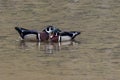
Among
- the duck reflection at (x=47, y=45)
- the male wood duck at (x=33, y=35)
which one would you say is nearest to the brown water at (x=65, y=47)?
the duck reflection at (x=47, y=45)

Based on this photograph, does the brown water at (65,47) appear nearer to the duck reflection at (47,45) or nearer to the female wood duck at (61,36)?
the duck reflection at (47,45)

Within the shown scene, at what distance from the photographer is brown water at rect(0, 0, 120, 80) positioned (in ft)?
59.2

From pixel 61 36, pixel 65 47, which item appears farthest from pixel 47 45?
pixel 65 47

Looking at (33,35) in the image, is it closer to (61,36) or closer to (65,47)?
(61,36)

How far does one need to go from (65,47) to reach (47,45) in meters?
0.76

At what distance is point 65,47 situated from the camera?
21.7 metres

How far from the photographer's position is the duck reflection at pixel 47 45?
21.4 meters

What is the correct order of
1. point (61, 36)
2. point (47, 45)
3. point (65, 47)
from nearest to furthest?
point (65, 47), point (47, 45), point (61, 36)

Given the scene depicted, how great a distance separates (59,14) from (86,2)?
492 cm

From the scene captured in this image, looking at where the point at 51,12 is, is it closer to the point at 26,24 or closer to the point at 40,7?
the point at 40,7

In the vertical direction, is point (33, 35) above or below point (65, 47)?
above

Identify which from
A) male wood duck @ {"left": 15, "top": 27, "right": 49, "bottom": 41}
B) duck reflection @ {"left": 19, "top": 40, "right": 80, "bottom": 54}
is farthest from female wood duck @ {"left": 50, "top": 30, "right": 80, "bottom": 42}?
male wood duck @ {"left": 15, "top": 27, "right": 49, "bottom": 41}

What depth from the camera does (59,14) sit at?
30500 millimetres

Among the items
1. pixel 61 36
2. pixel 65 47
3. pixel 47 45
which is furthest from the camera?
pixel 61 36
